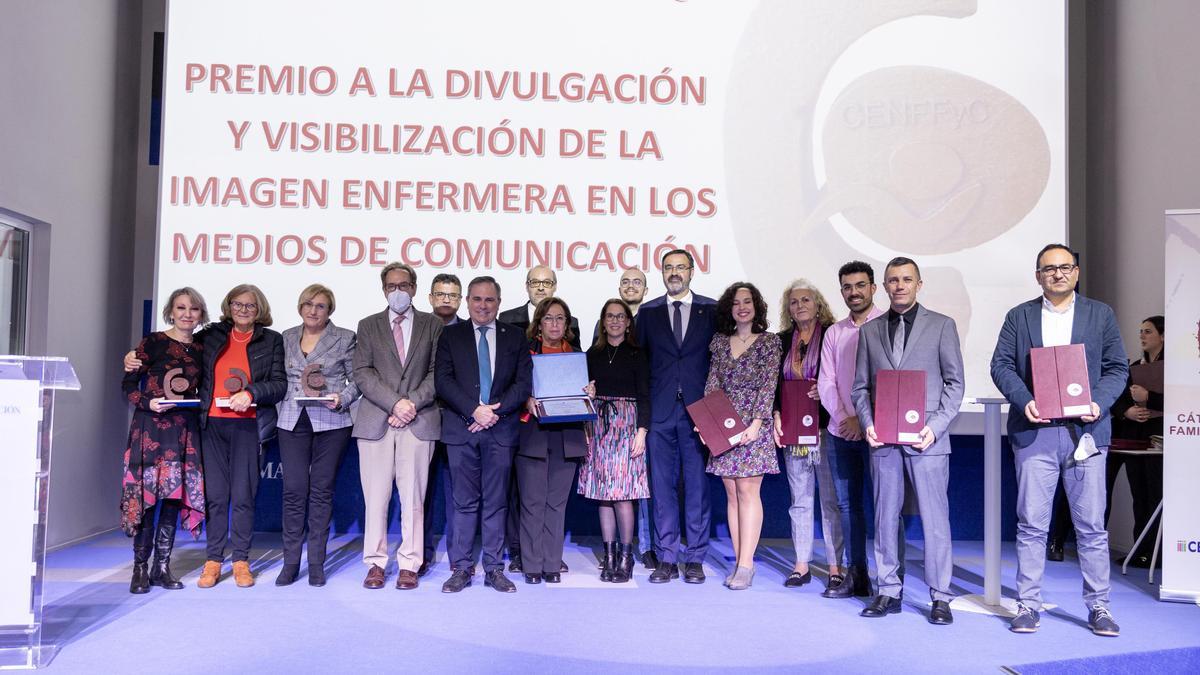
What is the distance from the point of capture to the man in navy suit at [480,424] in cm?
423

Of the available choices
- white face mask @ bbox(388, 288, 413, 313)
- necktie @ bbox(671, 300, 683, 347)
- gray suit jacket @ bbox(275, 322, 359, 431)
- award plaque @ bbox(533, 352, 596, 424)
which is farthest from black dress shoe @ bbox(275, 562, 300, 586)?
necktie @ bbox(671, 300, 683, 347)

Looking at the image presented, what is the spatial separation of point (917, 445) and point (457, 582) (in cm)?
224

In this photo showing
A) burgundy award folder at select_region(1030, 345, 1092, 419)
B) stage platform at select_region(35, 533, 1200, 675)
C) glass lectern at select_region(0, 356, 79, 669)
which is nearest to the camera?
glass lectern at select_region(0, 356, 79, 669)

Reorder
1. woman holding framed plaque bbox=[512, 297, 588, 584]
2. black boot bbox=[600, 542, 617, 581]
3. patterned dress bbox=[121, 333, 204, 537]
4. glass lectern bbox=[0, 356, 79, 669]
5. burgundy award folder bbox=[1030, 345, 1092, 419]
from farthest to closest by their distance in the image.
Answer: black boot bbox=[600, 542, 617, 581]
woman holding framed plaque bbox=[512, 297, 588, 584]
patterned dress bbox=[121, 333, 204, 537]
burgundy award folder bbox=[1030, 345, 1092, 419]
glass lectern bbox=[0, 356, 79, 669]

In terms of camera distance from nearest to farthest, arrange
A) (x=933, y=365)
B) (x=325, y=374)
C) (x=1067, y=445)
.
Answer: (x=1067, y=445) < (x=933, y=365) < (x=325, y=374)

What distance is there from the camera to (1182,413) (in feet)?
13.8

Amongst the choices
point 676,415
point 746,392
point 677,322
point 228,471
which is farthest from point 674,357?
point 228,471

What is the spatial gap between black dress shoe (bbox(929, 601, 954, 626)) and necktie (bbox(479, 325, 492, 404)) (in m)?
2.26

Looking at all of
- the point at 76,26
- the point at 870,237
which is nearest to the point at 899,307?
the point at 870,237

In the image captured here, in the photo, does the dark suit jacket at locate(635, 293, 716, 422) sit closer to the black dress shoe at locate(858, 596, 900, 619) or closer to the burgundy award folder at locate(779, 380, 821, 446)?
the burgundy award folder at locate(779, 380, 821, 446)

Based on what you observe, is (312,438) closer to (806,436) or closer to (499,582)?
(499,582)

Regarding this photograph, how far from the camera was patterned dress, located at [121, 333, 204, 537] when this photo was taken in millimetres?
4035

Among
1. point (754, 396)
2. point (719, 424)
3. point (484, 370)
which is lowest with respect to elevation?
point (719, 424)

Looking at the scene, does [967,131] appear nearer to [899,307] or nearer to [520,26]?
[899,307]
